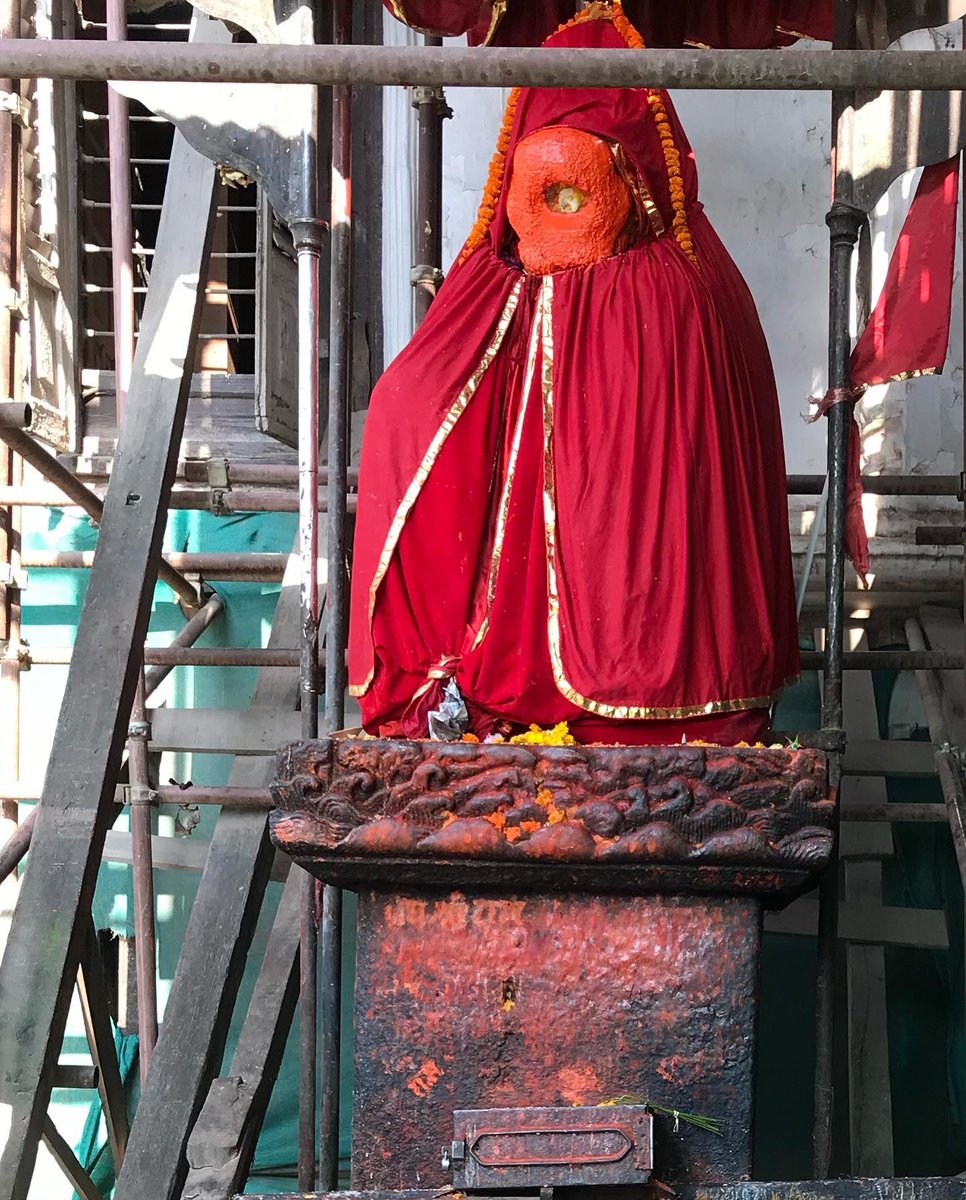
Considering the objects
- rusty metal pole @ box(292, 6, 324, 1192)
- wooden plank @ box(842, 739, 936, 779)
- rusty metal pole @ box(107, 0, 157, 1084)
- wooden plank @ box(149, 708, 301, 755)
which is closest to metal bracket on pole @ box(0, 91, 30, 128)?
rusty metal pole @ box(107, 0, 157, 1084)

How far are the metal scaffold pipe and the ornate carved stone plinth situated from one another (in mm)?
996

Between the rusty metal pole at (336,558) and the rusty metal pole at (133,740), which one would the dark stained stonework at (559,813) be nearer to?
the rusty metal pole at (336,558)

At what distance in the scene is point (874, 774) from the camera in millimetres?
4047

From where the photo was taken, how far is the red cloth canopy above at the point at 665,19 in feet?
11.2

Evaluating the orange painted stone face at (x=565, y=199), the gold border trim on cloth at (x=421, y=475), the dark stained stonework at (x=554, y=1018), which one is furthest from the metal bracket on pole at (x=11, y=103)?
the dark stained stonework at (x=554, y=1018)

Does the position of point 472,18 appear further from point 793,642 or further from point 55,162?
point 55,162

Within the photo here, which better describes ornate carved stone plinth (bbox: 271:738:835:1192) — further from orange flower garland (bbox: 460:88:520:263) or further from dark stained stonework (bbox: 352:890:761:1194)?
orange flower garland (bbox: 460:88:520:263)

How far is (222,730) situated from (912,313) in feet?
7.70

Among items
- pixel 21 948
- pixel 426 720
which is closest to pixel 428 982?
pixel 426 720

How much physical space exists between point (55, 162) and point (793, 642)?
3.77 meters

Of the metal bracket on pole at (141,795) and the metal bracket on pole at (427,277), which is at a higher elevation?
the metal bracket on pole at (427,277)

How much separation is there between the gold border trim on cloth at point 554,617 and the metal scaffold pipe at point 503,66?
1.01 meters

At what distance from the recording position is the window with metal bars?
5742 millimetres

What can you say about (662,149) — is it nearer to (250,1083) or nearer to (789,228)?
(250,1083)
